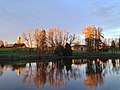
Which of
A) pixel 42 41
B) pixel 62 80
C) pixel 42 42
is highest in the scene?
pixel 42 41

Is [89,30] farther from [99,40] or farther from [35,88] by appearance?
[35,88]

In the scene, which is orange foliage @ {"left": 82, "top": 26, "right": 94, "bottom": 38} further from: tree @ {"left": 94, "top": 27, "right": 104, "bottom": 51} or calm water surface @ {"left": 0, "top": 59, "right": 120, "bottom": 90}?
calm water surface @ {"left": 0, "top": 59, "right": 120, "bottom": 90}

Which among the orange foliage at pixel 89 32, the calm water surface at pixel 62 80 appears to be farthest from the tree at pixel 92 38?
the calm water surface at pixel 62 80

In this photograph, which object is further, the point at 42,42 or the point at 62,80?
the point at 42,42

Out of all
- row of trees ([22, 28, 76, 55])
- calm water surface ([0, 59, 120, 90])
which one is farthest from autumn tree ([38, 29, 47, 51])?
calm water surface ([0, 59, 120, 90])

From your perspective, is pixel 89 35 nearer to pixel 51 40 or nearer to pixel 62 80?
pixel 51 40

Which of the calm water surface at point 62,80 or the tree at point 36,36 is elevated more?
the tree at point 36,36

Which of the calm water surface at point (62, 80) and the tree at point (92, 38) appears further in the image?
the tree at point (92, 38)

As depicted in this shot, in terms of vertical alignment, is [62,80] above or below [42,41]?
below

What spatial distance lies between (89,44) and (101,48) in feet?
26.6

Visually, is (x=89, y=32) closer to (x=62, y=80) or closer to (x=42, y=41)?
(x=42, y=41)

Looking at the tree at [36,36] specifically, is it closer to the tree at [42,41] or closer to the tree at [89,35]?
the tree at [42,41]

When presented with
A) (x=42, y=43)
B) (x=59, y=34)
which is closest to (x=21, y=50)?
(x=42, y=43)

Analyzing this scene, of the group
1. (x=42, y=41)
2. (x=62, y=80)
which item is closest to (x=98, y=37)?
(x=42, y=41)
